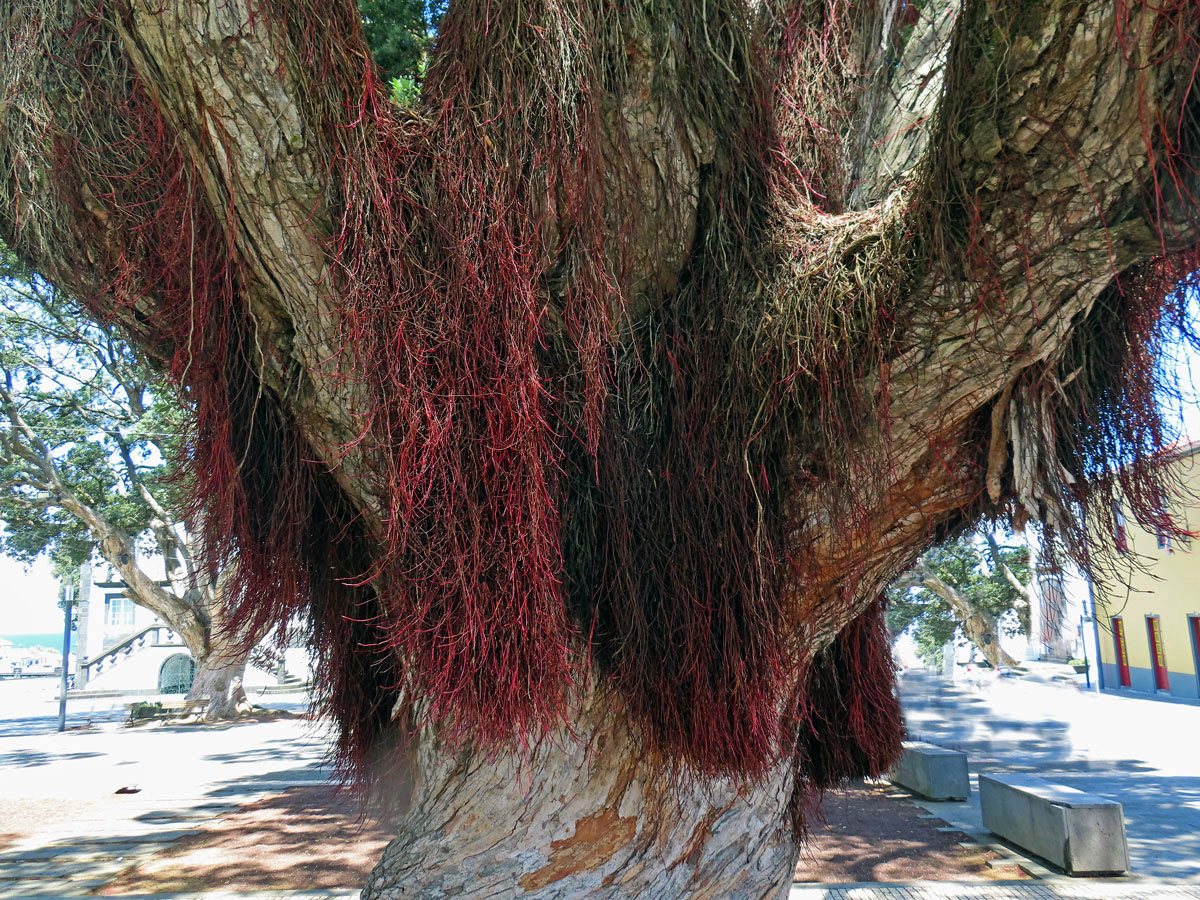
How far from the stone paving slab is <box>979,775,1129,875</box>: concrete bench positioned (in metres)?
0.15

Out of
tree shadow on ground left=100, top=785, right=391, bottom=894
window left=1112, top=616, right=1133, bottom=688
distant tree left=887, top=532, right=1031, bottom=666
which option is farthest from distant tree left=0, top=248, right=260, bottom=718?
window left=1112, top=616, right=1133, bottom=688

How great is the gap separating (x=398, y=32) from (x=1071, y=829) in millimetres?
6262

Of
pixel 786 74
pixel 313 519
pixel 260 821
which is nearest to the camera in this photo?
pixel 313 519

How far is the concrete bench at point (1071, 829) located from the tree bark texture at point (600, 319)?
4252 mm

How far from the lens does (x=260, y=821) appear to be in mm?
7613

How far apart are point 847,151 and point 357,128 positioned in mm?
1845

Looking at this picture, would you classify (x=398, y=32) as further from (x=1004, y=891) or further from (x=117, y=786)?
(x=117, y=786)

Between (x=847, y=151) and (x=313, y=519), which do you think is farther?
(x=847, y=151)

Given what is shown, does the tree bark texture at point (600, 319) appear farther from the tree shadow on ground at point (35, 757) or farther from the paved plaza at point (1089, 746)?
the tree shadow on ground at point (35, 757)

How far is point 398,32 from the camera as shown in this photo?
3.87m

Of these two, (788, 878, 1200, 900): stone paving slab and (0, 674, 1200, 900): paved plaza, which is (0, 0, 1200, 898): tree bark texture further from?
(788, 878, 1200, 900): stone paving slab

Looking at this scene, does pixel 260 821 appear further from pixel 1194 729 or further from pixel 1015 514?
pixel 1194 729

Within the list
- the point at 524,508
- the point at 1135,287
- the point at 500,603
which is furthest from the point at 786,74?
the point at 500,603

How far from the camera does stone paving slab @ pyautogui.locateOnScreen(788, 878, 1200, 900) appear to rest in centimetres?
515
